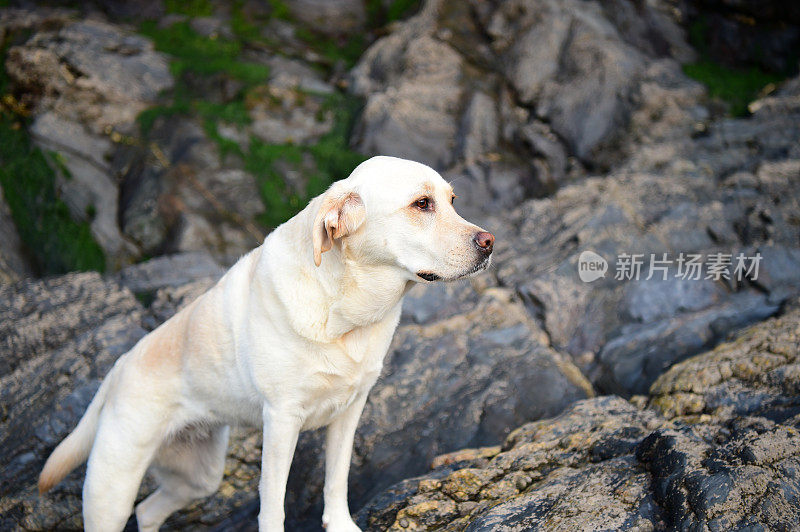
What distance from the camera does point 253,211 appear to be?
27.6 ft

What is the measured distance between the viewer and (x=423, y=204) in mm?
3104

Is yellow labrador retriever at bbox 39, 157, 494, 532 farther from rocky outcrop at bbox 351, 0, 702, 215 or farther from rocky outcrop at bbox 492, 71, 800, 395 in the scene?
rocky outcrop at bbox 351, 0, 702, 215

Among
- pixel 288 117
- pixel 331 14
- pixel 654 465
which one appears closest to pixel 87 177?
pixel 288 117

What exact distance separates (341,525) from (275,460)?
59 cm

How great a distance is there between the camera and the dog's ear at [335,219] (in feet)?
9.61

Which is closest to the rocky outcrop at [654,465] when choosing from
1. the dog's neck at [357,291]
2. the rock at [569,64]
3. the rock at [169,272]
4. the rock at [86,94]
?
the dog's neck at [357,291]

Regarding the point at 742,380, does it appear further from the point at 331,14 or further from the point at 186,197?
the point at 331,14

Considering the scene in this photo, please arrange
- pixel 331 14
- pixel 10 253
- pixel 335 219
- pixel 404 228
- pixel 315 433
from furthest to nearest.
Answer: pixel 331 14
pixel 10 253
pixel 315 433
pixel 404 228
pixel 335 219

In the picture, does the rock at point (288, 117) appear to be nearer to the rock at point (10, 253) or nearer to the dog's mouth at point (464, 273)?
the rock at point (10, 253)

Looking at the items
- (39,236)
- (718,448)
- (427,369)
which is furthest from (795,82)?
(39,236)

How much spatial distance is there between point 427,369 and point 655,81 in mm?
5982

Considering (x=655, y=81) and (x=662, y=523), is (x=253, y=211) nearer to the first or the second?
(x=655, y=81)

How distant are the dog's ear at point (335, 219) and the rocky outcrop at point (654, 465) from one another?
1.53 meters

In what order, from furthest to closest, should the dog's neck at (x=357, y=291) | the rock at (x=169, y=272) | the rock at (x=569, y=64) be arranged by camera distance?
the rock at (x=569, y=64), the rock at (x=169, y=272), the dog's neck at (x=357, y=291)
